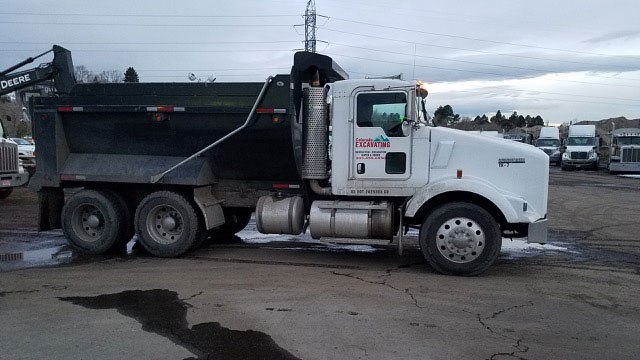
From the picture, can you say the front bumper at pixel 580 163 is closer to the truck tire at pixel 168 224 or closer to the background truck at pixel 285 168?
the background truck at pixel 285 168

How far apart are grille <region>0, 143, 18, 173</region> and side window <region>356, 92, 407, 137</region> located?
10394mm

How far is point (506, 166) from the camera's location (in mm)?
7375

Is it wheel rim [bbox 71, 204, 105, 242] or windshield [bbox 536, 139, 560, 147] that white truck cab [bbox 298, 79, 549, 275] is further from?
windshield [bbox 536, 139, 560, 147]

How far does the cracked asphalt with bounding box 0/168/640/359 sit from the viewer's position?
482cm

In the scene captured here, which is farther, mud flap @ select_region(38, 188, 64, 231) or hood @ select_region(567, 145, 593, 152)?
hood @ select_region(567, 145, 593, 152)

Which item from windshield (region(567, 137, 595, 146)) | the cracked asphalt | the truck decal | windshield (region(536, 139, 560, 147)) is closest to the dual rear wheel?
the cracked asphalt

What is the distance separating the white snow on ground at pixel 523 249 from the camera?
891cm

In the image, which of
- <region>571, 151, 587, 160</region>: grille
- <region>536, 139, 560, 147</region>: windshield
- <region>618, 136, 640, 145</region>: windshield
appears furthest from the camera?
<region>536, 139, 560, 147</region>: windshield

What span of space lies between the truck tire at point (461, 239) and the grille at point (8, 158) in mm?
11386

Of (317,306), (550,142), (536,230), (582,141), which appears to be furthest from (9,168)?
(550,142)

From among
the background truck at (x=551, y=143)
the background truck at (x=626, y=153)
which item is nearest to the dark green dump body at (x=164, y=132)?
the background truck at (x=626, y=153)

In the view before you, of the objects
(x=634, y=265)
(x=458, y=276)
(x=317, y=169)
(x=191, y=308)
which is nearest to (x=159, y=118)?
(x=317, y=169)

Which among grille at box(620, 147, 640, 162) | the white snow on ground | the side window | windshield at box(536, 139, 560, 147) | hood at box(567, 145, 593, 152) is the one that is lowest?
the white snow on ground

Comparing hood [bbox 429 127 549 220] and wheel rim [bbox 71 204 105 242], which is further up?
hood [bbox 429 127 549 220]
